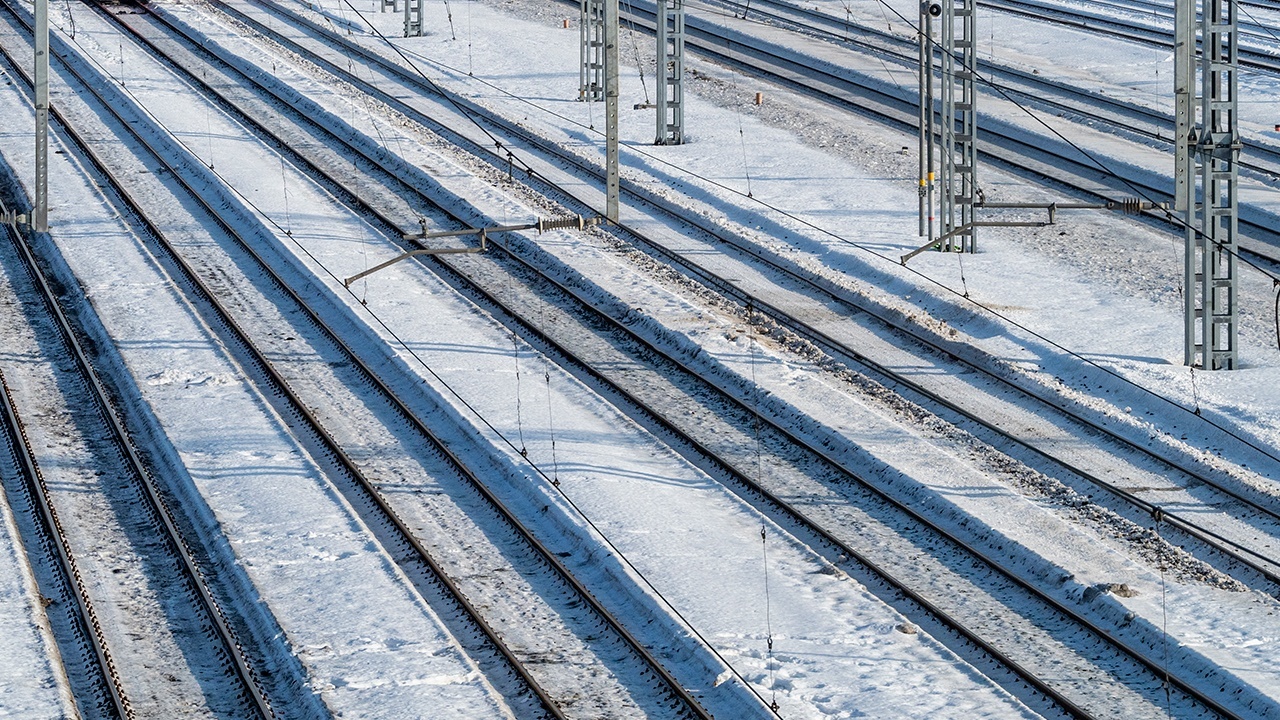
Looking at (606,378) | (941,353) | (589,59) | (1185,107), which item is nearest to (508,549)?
(606,378)

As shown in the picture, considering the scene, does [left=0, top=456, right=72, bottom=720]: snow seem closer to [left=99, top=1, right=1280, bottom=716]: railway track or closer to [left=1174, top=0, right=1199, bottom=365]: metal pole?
[left=99, top=1, right=1280, bottom=716]: railway track

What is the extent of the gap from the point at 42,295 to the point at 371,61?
2023 centimetres

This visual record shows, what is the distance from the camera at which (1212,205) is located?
23.7 metres

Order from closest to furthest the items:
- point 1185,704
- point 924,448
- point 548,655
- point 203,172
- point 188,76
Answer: point 1185,704
point 548,655
point 924,448
point 203,172
point 188,76

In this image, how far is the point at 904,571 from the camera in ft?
59.7

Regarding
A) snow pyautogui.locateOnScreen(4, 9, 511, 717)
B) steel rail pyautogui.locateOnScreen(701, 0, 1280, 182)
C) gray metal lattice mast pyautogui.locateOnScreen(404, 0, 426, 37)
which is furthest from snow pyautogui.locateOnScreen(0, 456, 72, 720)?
gray metal lattice mast pyautogui.locateOnScreen(404, 0, 426, 37)

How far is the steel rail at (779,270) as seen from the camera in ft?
71.5

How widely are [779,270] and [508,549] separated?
1230cm

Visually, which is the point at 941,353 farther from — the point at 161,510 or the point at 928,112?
the point at 161,510

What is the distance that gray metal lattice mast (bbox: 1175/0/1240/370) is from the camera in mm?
23266

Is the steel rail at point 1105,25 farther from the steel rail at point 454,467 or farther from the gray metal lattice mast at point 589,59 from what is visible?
the steel rail at point 454,467

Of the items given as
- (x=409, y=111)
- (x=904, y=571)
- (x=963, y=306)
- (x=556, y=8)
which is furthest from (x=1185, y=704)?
(x=556, y=8)

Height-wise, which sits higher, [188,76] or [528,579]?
[188,76]

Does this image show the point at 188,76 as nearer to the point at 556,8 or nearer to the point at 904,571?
the point at 556,8
